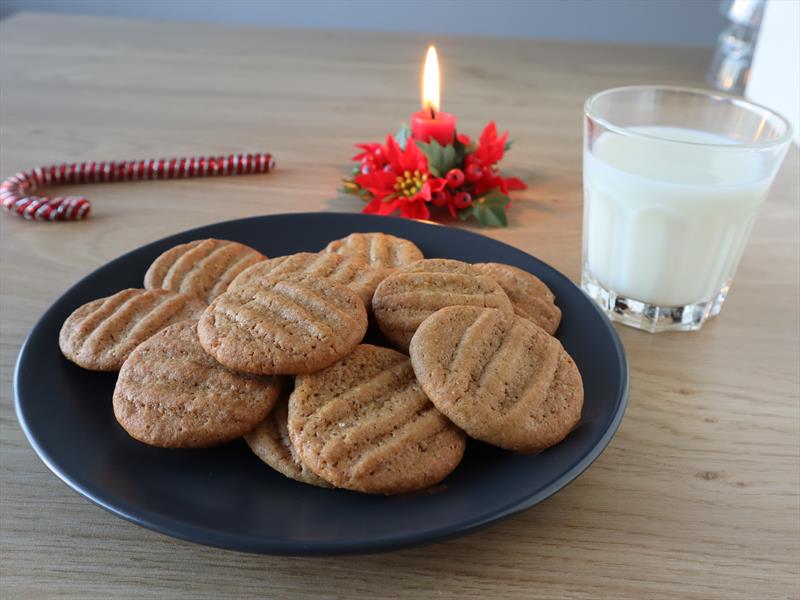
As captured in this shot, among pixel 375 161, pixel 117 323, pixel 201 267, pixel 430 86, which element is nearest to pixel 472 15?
pixel 430 86

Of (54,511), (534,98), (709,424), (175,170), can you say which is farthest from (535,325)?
(534,98)

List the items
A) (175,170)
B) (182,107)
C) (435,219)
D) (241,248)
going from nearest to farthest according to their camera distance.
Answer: (241,248), (435,219), (175,170), (182,107)

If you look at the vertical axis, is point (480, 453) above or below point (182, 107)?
above

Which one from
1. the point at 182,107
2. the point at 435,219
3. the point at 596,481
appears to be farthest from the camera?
the point at 182,107

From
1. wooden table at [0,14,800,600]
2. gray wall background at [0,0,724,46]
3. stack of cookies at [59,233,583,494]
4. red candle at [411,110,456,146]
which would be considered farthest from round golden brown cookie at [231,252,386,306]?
gray wall background at [0,0,724,46]

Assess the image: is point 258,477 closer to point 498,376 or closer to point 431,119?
point 498,376

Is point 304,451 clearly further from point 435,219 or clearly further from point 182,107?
point 182,107
